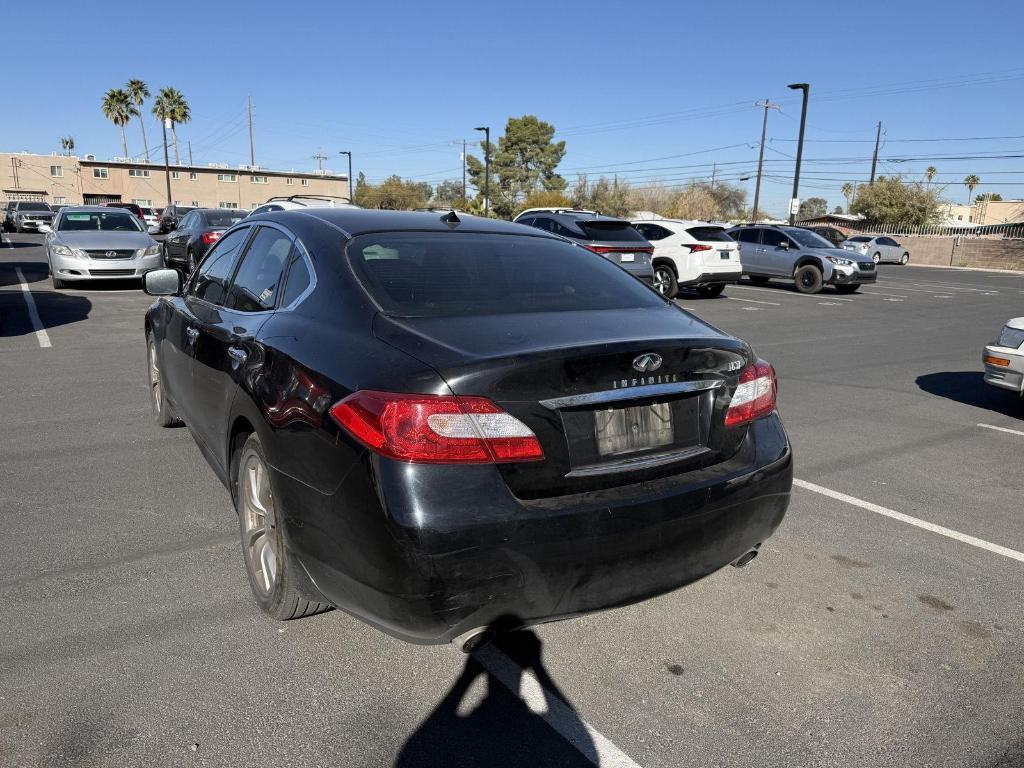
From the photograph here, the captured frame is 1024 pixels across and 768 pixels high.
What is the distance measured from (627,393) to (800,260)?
767 inches

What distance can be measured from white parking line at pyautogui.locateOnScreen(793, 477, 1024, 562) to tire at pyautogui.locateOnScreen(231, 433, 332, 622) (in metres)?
3.21

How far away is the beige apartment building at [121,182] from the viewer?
69.4 m

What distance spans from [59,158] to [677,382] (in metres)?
82.7

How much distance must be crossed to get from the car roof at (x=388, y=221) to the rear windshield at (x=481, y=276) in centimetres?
9

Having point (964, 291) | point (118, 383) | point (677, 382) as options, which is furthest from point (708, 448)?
point (964, 291)

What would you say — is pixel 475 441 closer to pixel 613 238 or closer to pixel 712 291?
pixel 613 238

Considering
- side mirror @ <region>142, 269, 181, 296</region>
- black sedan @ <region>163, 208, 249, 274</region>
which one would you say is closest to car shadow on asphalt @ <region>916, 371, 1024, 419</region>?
side mirror @ <region>142, 269, 181, 296</region>

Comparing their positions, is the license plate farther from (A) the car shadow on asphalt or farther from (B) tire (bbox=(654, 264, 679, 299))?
(B) tire (bbox=(654, 264, 679, 299))

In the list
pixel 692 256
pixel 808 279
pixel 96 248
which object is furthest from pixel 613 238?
pixel 96 248

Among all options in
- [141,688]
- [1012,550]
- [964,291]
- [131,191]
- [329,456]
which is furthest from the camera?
[131,191]

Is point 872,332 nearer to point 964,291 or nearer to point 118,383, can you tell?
point 118,383

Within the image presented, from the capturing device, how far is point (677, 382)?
2.61 m

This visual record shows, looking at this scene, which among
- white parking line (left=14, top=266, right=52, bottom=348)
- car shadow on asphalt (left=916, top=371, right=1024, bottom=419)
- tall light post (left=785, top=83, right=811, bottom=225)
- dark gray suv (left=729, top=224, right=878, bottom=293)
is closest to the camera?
car shadow on asphalt (left=916, top=371, right=1024, bottom=419)

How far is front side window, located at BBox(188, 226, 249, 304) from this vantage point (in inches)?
155
